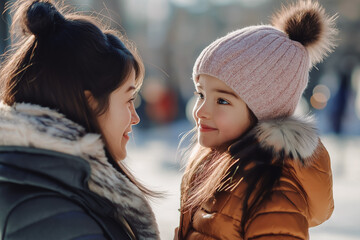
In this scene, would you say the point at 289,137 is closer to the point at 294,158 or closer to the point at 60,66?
the point at 294,158

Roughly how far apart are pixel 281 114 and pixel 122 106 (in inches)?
34.7

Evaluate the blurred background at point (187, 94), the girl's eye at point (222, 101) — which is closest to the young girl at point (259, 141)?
the girl's eye at point (222, 101)

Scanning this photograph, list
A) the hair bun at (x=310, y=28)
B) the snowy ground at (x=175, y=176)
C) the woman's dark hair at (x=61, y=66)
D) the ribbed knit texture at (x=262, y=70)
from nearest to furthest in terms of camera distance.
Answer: the woman's dark hair at (x=61, y=66)
the ribbed knit texture at (x=262, y=70)
the hair bun at (x=310, y=28)
the snowy ground at (x=175, y=176)

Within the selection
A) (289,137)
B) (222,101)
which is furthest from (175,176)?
(289,137)

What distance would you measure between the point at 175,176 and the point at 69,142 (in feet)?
19.9

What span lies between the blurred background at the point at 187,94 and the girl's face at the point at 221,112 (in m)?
0.44

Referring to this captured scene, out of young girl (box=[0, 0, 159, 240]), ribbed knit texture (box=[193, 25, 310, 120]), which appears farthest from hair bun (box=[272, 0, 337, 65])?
young girl (box=[0, 0, 159, 240])

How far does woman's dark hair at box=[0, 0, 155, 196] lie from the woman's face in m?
0.04

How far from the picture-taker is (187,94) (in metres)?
22.2

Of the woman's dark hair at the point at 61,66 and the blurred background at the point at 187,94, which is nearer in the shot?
the woman's dark hair at the point at 61,66

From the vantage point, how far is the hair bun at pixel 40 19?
1.52 m

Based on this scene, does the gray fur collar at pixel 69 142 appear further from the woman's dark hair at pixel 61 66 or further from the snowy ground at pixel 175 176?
the snowy ground at pixel 175 176

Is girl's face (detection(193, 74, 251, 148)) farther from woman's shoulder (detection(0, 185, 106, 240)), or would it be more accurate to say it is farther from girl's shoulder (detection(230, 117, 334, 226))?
woman's shoulder (detection(0, 185, 106, 240))

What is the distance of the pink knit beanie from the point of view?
206cm
